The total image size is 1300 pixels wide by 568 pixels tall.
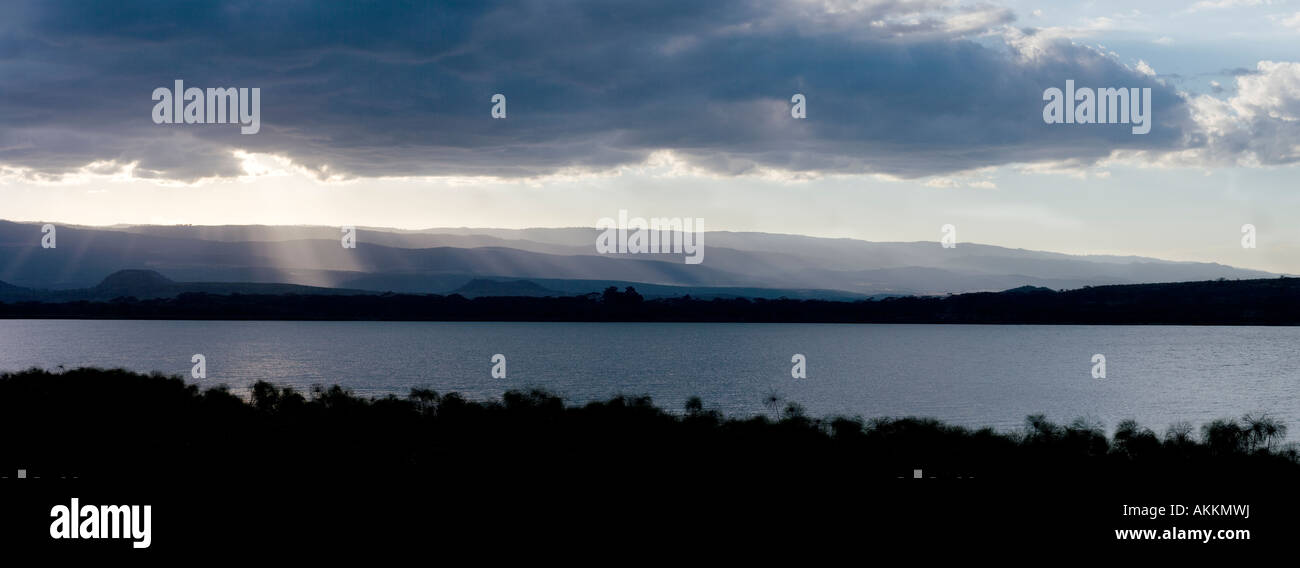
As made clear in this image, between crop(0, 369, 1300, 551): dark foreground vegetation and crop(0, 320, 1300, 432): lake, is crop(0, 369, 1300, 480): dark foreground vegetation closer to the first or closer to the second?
crop(0, 369, 1300, 551): dark foreground vegetation

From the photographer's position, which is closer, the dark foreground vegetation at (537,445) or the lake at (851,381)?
the dark foreground vegetation at (537,445)

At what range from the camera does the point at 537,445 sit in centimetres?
5719

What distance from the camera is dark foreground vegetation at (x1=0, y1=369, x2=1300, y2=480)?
5353cm

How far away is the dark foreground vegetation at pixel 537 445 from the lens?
53.5m

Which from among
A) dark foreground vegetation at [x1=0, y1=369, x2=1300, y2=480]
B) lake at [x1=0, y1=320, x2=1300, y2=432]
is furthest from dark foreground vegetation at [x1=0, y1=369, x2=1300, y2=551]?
lake at [x1=0, y1=320, x2=1300, y2=432]
